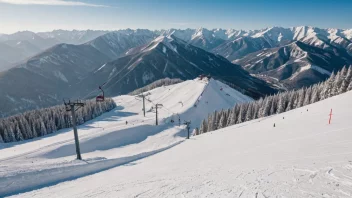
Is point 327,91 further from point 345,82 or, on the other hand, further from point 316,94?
point 345,82

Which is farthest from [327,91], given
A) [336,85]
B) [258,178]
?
[258,178]

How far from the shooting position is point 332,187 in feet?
38.9

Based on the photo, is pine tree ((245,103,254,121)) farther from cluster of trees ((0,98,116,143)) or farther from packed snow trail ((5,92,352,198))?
cluster of trees ((0,98,116,143))

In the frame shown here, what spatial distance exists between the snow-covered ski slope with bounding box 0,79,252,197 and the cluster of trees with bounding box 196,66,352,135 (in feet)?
47.5

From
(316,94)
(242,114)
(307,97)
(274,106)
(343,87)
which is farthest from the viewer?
(274,106)

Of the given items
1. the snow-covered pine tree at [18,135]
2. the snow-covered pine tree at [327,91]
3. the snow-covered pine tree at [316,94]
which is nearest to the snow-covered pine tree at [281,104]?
the snow-covered pine tree at [316,94]

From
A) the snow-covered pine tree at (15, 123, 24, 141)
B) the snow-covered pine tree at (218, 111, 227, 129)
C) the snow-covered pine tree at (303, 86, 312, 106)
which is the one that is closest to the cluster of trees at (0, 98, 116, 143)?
the snow-covered pine tree at (15, 123, 24, 141)

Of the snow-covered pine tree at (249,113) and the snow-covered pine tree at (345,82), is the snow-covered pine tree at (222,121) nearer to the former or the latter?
the snow-covered pine tree at (249,113)

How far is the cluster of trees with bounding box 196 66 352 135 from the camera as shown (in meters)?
73.0

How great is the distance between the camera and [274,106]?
8325 cm

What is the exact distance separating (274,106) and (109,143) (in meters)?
60.8

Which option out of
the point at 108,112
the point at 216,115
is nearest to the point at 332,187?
the point at 216,115

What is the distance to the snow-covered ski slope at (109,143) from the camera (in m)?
20.7

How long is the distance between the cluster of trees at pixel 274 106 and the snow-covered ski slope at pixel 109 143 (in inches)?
570
